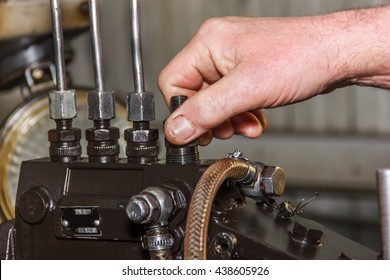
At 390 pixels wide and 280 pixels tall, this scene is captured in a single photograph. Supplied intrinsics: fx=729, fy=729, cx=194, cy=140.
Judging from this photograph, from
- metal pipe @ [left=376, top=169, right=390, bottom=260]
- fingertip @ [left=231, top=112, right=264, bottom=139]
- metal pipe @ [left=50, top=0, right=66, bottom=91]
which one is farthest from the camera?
fingertip @ [left=231, top=112, right=264, bottom=139]

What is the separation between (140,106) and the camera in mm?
1016

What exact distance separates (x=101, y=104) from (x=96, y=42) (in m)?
0.09

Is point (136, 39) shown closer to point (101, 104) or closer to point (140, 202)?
point (101, 104)

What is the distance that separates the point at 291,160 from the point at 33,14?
5.27 ft

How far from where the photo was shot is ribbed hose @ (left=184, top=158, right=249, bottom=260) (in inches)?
32.7

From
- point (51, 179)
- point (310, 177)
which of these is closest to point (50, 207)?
point (51, 179)

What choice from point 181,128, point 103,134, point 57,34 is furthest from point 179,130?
point 57,34

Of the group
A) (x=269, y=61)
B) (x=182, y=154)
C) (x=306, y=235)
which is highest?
(x=269, y=61)

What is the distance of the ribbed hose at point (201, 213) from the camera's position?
0.83m

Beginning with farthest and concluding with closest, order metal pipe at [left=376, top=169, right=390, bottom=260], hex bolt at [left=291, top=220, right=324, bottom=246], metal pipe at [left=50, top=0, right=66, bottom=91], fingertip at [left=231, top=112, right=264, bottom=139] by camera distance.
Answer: fingertip at [left=231, top=112, right=264, bottom=139] → metal pipe at [left=50, top=0, right=66, bottom=91] → hex bolt at [left=291, top=220, right=324, bottom=246] → metal pipe at [left=376, top=169, right=390, bottom=260]

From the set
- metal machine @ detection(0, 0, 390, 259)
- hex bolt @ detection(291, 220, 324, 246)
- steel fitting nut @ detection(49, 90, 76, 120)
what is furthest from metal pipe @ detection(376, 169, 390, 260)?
steel fitting nut @ detection(49, 90, 76, 120)

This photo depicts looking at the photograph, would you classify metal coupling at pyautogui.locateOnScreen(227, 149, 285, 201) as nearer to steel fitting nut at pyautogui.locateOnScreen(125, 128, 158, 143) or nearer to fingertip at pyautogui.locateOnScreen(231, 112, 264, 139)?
steel fitting nut at pyautogui.locateOnScreen(125, 128, 158, 143)

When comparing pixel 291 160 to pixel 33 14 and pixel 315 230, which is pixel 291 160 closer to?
pixel 33 14

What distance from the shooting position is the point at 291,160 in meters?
3.01
